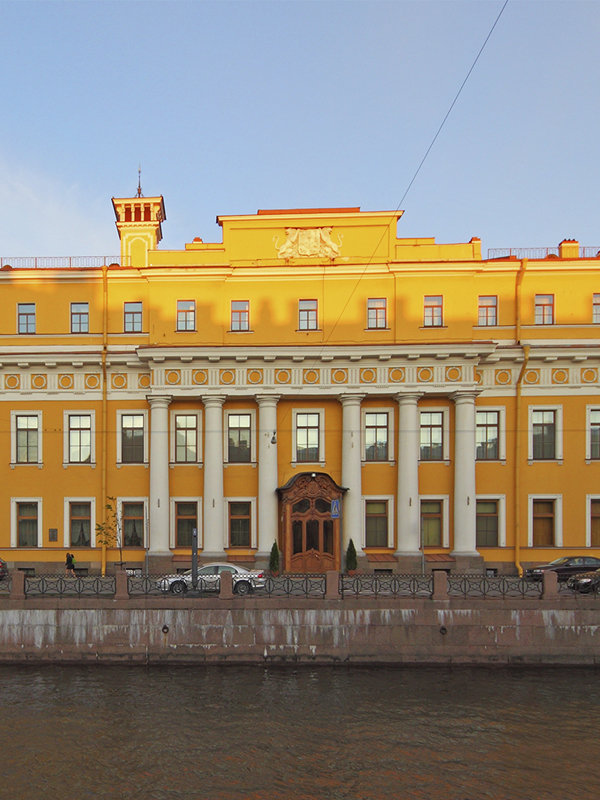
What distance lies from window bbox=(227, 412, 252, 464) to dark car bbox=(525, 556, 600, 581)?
11.9 metres

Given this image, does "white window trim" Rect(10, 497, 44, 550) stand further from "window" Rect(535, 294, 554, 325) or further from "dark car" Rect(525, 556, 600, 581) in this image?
"window" Rect(535, 294, 554, 325)

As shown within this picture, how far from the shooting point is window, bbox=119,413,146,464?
26.9m

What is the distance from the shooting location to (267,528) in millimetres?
25672

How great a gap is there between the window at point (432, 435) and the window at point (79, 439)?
13852 mm

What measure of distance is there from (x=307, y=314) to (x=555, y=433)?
11.4 metres

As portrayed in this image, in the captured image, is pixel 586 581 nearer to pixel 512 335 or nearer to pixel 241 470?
pixel 512 335

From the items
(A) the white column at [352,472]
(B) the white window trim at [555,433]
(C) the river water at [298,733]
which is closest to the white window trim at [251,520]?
(A) the white column at [352,472]

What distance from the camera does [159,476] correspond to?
84.9 ft

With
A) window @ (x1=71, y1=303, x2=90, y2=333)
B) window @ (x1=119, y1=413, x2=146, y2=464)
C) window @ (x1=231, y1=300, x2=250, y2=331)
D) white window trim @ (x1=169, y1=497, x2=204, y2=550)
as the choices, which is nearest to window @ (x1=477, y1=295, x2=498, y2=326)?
window @ (x1=231, y1=300, x2=250, y2=331)

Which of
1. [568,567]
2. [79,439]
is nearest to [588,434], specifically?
[568,567]

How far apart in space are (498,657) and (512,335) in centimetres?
1346

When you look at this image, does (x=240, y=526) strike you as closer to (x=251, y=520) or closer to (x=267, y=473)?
(x=251, y=520)

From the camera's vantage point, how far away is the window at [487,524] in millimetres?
26453

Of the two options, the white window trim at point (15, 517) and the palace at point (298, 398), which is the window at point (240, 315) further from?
the white window trim at point (15, 517)
